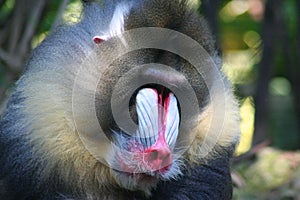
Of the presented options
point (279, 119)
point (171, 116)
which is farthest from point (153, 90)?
point (279, 119)

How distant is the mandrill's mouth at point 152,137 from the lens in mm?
3939

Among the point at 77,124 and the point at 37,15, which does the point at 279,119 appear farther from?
the point at 77,124

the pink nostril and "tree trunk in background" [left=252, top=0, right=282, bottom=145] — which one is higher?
the pink nostril

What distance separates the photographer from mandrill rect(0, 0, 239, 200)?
13.3ft

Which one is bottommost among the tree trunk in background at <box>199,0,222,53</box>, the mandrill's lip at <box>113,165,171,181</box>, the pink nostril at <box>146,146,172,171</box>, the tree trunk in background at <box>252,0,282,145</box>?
the tree trunk in background at <box>252,0,282,145</box>

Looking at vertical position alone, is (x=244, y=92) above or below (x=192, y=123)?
below

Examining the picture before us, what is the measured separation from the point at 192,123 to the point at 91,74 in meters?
0.45

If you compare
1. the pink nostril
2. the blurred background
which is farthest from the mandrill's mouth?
the blurred background

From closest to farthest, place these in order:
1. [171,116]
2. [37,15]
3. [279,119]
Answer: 1. [171,116]
2. [37,15]
3. [279,119]

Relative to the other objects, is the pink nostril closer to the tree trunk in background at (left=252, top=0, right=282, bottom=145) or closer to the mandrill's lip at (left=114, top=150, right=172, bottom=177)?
the mandrill's lip at (left=114, top=150, right=172, bottom=177)

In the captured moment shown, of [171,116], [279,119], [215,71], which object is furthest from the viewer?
[279,119]

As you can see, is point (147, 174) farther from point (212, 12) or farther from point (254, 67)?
point (254, 67)

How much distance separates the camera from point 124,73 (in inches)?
160

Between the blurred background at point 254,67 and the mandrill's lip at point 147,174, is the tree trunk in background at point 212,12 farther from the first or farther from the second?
the mandrill's lip at point 147,174
